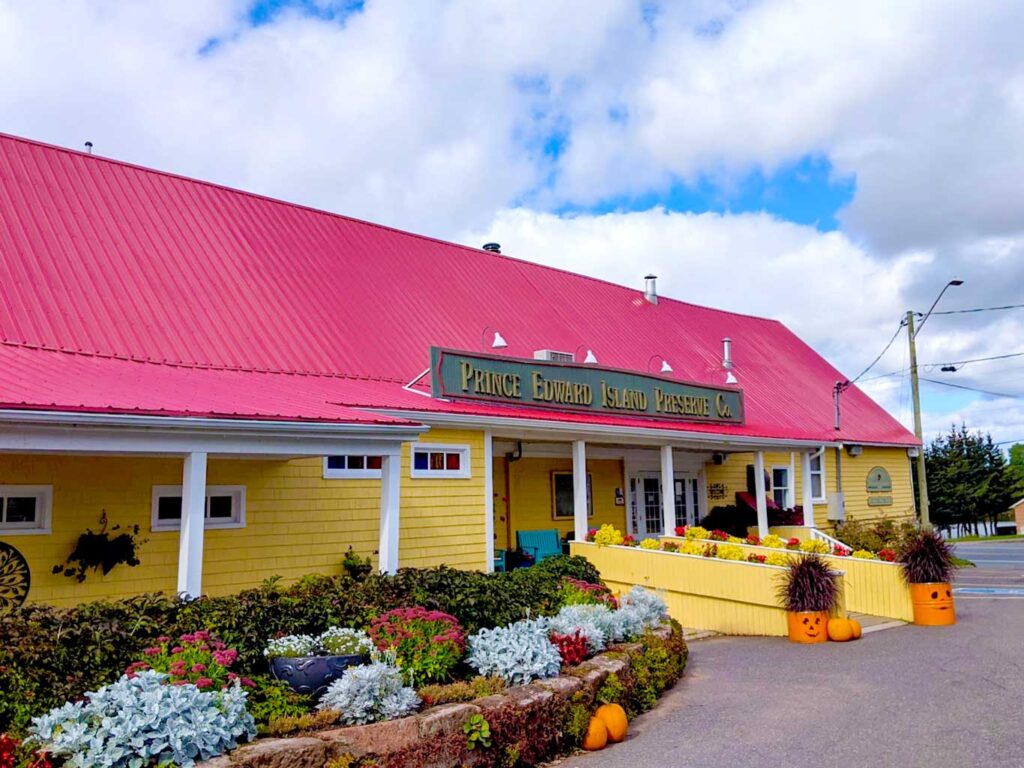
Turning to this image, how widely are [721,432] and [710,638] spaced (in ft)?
22.4

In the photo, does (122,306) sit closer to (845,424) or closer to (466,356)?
(466,356)

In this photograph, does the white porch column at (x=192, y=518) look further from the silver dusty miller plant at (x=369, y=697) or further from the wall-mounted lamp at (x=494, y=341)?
the wall-mounted lamp at (x=494, y=341)

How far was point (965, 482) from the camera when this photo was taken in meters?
54.3

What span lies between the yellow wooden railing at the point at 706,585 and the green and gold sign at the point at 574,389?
298 centimetres

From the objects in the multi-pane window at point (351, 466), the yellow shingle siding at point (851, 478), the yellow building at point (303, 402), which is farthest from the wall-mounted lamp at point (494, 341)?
the yellow shingle siding at point (851, 478)

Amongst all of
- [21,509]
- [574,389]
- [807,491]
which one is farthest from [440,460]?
[807,491]

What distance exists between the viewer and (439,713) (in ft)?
21.7

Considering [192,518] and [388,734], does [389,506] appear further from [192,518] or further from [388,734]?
[388,734]

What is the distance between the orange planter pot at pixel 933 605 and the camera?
12625 mm

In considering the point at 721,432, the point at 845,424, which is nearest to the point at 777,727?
the point at 721,432

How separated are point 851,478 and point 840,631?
14.0 m

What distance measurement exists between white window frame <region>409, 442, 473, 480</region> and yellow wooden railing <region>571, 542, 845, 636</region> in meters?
3.01

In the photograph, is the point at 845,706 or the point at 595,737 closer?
the point at 595,737

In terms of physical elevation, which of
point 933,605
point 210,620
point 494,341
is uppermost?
point 494,341
